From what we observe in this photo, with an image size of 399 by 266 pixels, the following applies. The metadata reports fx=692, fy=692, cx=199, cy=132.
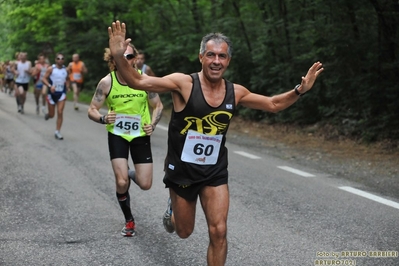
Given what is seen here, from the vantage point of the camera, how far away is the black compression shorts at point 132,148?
720cm

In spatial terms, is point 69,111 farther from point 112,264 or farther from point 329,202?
point 112,264

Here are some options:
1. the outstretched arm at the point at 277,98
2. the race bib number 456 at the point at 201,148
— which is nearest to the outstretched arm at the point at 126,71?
the race bib number 456 at the point at 201,148

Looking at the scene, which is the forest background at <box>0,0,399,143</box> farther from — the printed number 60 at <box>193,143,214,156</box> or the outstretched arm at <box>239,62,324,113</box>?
the printed number 60 at <box>193,143,214,156</box>

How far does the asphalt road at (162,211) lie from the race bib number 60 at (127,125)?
39.2 inches

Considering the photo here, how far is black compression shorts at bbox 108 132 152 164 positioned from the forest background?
7.36m

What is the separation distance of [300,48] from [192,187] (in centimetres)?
1295

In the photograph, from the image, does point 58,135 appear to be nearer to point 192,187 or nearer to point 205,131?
point 192,187

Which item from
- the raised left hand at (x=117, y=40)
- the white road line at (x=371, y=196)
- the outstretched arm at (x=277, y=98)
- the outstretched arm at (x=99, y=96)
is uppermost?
the raised left hand at (x=117, y=40)

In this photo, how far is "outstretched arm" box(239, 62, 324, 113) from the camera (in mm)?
5395

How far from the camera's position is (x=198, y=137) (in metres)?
5.21

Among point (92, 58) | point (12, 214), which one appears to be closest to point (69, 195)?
point (12, 214)

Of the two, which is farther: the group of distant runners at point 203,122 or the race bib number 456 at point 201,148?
the race bib number 456 at point 201,148

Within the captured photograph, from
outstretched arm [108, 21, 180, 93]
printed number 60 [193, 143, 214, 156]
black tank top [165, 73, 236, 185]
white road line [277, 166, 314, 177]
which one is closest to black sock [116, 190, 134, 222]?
black tank top [165, 73, 236, 185]

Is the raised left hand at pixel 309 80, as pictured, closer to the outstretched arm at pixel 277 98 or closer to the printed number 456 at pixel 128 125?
the outstretched arm at pixel 277 98
